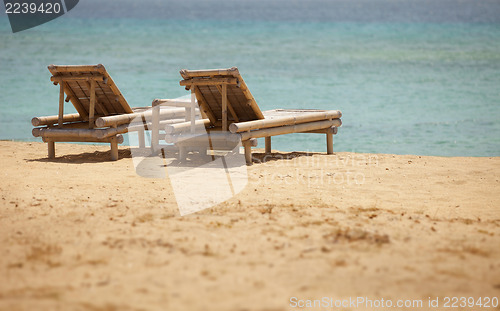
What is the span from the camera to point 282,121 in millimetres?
8516

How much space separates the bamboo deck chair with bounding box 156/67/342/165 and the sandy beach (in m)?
1.05

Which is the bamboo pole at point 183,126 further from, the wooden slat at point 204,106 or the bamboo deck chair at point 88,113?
the bamboo deck chair at point 88,113

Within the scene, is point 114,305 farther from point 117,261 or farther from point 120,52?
point 120,52

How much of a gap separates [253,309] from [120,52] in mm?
37206

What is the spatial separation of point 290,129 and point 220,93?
1.05m

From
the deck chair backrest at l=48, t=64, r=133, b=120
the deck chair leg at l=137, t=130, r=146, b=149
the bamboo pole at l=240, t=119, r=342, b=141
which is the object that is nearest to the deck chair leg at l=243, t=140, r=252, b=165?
the bamboo pole at l=240, t=119, r=342, b=141

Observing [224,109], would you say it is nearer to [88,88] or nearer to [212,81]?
[212,81]

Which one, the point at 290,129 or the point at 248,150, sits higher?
the point at 290,129

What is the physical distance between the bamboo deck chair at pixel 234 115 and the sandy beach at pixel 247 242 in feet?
3.43

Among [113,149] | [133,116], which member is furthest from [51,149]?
[133,116]

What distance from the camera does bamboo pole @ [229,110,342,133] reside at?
7.87 metres

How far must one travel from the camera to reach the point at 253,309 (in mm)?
3379

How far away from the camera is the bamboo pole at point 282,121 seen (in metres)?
7.87

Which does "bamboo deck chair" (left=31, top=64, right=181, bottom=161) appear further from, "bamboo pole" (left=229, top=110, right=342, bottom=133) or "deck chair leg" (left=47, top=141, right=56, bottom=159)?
"bamboo pole" (left=229, top=110, right=342, bottom=133)
